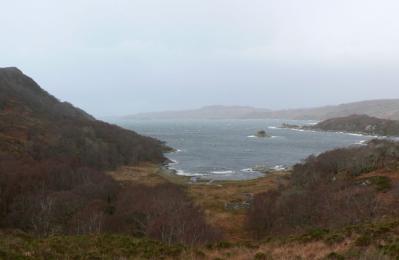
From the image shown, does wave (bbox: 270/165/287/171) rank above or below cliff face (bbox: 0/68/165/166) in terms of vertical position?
below

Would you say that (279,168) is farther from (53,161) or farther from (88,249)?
(88,249)

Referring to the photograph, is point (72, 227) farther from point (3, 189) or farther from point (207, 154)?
point (207, 154)

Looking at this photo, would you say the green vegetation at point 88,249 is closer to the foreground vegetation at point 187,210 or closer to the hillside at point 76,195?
the foreground vegetation at point 187,210

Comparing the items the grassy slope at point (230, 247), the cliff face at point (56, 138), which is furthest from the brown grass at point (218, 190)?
the grassy slope at point (230, 247)

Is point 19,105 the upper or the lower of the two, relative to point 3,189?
upper

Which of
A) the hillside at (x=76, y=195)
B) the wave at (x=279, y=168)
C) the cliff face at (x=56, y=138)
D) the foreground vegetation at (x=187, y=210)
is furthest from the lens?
the wave at (x=279, y=168)

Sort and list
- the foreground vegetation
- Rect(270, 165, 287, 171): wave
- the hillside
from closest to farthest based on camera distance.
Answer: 1. the foreground vegetation
2. the hillside
3. Rect(270, 165, 287, 171): wave

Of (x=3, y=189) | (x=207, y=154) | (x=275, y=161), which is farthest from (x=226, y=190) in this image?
(x=207, y=154)

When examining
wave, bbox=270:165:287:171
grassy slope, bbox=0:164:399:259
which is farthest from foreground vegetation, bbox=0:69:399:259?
wave, bbox=270:165:287:171

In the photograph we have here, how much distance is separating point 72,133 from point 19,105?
124 ft

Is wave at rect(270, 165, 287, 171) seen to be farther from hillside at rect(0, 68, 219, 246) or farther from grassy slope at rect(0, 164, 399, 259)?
grassy slope at rect(0, 164, 399, 259)

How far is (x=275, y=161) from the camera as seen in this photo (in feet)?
402

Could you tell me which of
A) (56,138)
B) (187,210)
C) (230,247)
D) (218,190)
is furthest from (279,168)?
(230,247)

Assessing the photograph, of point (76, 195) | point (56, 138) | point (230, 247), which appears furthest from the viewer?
point (56, 138)
